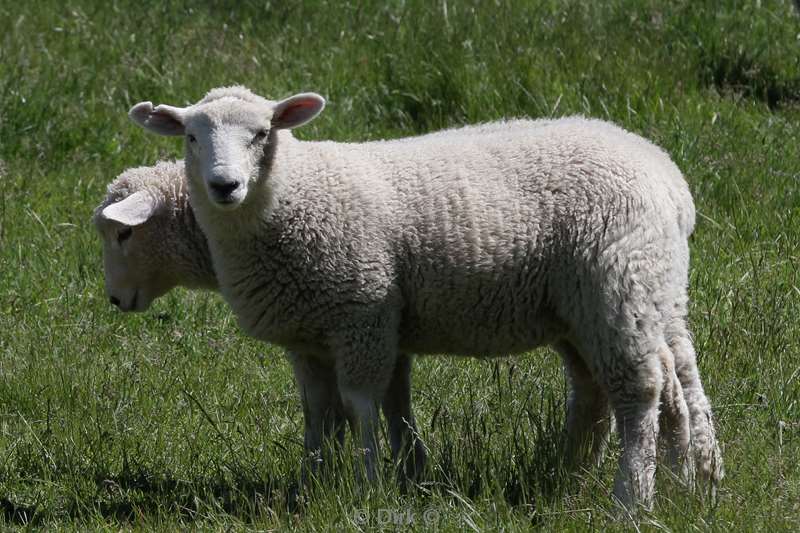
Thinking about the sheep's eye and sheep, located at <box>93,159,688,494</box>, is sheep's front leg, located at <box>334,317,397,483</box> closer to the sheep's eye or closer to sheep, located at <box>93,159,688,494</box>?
sheep, located at <box>93,159,688,494</box>

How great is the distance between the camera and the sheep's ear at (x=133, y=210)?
5.39m

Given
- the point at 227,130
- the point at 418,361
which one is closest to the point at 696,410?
the point at 418,361

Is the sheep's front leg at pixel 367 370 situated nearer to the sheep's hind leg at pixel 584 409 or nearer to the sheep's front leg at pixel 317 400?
the sheep's front leg at pixel 317 400

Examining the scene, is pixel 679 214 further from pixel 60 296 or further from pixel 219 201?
pixel 60 296

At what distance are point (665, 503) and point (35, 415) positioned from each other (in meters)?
2.66

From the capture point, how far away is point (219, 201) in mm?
4688

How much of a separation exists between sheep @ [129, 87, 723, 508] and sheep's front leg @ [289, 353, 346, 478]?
15 centimetres

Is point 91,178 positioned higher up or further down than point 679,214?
further down

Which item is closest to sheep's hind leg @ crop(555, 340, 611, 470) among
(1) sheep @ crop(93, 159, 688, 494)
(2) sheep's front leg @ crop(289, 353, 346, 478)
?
(1) sheep @ crop(93, 159, 688, 494)

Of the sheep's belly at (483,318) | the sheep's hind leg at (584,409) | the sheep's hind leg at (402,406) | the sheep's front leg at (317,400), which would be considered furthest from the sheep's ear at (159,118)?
the sheep's hind leg at (584,409)

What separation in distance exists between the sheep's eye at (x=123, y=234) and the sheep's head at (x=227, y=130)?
2.00 ft

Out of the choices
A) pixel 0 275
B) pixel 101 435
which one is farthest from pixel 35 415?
pixel 0 275

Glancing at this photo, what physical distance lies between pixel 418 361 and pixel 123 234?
1.42 metres

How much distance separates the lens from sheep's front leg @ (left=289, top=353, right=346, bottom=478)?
17.0 ft
